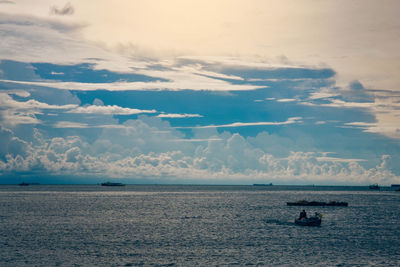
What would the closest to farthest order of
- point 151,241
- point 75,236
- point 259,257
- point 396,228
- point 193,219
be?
point 259,257, point 151,241, point 75,236, point 396,228, point 193,219

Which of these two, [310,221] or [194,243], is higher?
[310,221]

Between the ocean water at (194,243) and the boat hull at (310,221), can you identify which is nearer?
the ocean water at (194,243)

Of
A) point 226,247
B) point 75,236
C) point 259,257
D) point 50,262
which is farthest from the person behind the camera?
point 75,236

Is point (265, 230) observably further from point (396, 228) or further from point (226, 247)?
point (396, 228)

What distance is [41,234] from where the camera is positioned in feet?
279

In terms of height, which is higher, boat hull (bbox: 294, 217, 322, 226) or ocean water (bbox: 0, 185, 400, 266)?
boat hull (bbox: 294, 217, 322, 226)

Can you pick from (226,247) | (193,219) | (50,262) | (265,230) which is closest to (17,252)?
(50,262)

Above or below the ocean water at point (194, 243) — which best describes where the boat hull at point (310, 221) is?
above

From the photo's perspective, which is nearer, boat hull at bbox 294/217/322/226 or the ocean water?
the ocean water

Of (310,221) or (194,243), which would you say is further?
(310,221)

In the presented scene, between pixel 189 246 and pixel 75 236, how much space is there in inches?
947

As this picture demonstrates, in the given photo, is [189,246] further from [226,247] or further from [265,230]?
[265,230]

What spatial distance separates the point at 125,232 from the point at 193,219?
31.5 m

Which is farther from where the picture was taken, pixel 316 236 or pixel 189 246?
pixel 316 236
